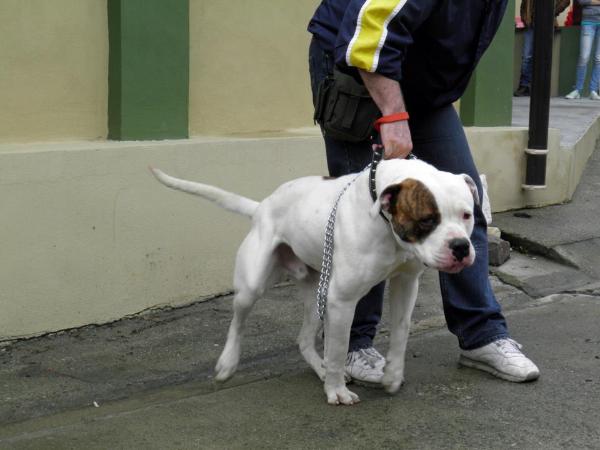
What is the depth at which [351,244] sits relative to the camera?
3.77 m

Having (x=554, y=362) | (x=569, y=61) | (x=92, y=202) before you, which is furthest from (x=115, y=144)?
(x=569, y=61)


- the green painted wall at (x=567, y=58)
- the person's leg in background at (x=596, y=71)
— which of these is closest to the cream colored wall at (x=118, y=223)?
the person's leg in background at (x=596, y=71)

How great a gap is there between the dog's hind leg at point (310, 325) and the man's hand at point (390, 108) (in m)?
0.76

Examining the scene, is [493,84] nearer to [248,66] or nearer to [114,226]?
[248,66]

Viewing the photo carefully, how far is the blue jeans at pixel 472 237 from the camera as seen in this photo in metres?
4.32

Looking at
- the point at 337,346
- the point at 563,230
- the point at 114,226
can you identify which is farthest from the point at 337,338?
the point at 563,230

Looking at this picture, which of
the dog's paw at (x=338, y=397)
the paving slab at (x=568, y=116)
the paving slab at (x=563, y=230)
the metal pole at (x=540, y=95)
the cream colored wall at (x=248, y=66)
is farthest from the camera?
the paving slab at (x=568, y=116)

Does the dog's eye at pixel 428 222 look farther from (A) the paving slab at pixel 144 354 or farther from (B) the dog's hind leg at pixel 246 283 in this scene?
(A) the paving slab at pixel 144 354

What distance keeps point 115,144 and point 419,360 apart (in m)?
1.89

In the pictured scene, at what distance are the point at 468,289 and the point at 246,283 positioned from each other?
3.17 ft

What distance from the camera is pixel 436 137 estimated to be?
4.34 metres

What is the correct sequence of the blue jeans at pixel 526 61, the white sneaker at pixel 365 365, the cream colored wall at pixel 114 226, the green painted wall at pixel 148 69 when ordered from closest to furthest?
the white sneaker at pixel 365 365 → the cream colored wall at pixel 114 226 → the green painted wall at pixel 148 69 → the blue jeans at pixel 526 61

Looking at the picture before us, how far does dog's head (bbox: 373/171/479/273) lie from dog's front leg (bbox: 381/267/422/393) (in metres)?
0.52

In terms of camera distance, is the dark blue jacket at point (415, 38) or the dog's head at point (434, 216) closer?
the dog's head at point (434, 216)
